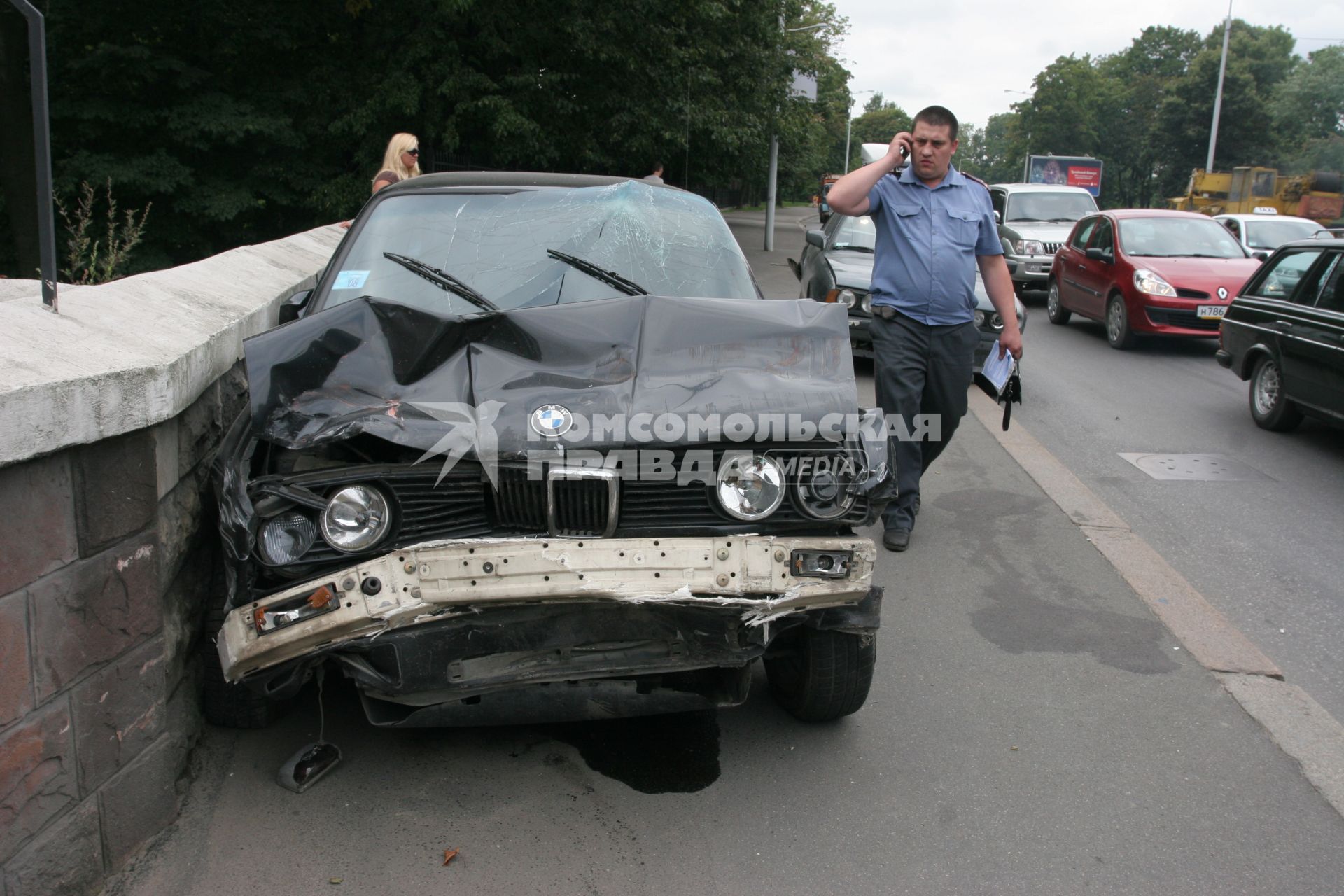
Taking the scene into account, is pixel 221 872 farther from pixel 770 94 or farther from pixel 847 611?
pixel 770 94

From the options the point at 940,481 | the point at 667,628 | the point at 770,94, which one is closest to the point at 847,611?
the point at 667,628

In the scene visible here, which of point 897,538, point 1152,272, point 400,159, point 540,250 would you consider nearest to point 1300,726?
point 897,538

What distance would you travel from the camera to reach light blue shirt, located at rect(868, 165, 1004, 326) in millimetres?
5137

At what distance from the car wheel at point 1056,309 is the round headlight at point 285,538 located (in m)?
13.5

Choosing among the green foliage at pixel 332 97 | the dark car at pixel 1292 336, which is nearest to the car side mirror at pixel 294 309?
the dark car at pixel 1292 336

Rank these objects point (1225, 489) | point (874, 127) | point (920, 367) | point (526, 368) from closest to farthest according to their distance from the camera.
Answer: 1. point (526, 368)
2. point (920, 367)
3. point (1225, 489)
4. point (874, 127)

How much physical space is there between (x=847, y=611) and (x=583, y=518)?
85 cm

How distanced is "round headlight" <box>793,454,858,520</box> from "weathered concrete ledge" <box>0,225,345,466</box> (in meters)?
1.78

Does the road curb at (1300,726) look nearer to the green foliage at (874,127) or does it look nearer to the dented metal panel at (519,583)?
the dented metal panel at (519,583)

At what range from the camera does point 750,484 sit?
3.13 m

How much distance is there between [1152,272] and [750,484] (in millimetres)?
10712

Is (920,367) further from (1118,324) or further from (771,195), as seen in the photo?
(771,195)

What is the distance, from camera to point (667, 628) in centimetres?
305

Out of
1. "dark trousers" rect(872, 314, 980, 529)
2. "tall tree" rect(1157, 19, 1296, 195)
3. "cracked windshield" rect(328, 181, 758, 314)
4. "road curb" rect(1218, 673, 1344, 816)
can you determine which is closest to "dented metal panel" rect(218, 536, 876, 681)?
"cracked windshield" rect(328, 181, 758, 314)
